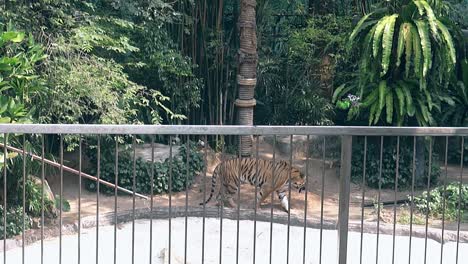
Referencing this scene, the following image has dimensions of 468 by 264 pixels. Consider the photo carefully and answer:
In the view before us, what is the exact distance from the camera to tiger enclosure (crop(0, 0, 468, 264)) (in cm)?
727

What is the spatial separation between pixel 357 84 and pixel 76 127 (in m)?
8.17

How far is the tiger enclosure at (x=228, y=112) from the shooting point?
23.8 ft

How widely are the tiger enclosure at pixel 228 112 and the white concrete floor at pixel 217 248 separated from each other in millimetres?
30

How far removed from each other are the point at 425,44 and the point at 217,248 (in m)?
4.64

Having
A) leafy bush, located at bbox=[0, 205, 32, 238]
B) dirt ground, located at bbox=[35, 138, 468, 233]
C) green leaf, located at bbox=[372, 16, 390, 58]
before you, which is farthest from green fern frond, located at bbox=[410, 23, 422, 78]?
leafy bush, located at bbox=[0, 205, 32, 238]

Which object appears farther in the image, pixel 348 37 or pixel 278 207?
pixel 348 37

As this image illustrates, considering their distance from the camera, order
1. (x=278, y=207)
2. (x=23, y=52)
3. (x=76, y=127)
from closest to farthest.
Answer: (x=76, y=127), (x=23, y=52), (x=278, y=207)

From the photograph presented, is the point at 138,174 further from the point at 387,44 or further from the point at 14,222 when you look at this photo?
the point at 387,44

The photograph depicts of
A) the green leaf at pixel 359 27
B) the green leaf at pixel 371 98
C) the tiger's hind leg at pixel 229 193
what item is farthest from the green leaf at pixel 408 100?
the tiger's hind leg at pixel 229 193

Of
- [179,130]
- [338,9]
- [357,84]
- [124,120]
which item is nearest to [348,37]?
[357,84]

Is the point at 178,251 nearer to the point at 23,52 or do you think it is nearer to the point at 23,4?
the point at 23,52

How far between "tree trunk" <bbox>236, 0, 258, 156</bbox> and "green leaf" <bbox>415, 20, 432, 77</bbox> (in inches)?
90.1

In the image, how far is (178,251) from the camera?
6469 millimetres

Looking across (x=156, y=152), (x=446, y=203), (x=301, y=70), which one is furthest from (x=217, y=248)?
(x=301, y=70)
